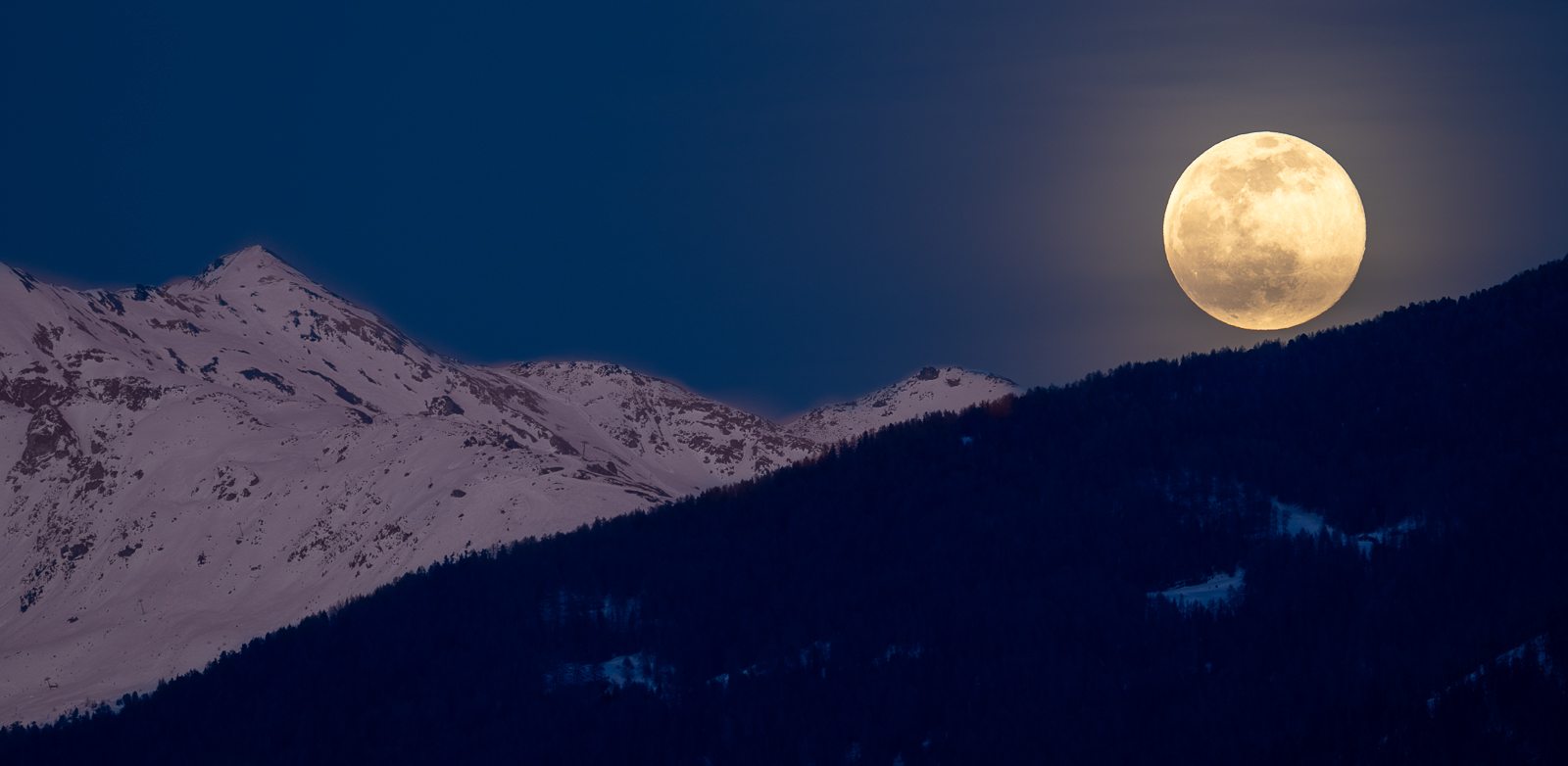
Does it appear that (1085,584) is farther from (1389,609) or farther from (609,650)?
(609,650)

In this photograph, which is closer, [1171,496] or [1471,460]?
[1471,460]

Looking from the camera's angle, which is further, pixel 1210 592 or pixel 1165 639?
pixel 1210 592

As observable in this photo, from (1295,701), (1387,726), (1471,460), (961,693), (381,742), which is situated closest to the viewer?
(1387,726)

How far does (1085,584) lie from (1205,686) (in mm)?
26245

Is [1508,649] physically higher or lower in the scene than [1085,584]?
lower

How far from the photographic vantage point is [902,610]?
18512cm

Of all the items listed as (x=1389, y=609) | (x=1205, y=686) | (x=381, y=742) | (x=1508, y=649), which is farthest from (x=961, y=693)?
(x=381, y=742)

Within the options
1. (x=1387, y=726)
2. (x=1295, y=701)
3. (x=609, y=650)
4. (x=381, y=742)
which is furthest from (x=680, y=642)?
(x=1387, y=726)

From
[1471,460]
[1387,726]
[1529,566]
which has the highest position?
[1471,460]

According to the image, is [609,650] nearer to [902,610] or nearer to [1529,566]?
[902,610]

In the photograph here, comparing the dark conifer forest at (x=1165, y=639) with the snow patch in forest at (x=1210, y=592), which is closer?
the dark conifer forest at (x=1165, y=639)

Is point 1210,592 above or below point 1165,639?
above

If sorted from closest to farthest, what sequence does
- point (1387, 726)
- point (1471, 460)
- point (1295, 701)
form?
point (1387, 726) → point (1295, 701) → point (1471, 460)

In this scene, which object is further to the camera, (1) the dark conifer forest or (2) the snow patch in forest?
(2) the snow patch in forest
